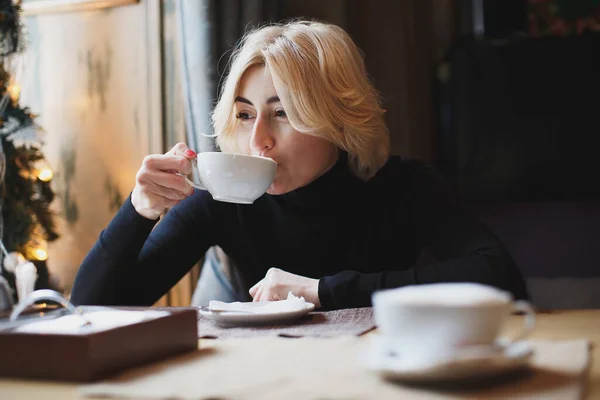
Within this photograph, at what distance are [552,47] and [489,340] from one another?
2.26m

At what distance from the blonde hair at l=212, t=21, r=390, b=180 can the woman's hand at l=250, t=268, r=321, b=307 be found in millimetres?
354

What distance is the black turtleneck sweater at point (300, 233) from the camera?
4.71 feet

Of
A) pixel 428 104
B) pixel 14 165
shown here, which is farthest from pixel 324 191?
pixel 428 104

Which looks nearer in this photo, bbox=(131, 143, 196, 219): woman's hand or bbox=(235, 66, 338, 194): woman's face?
bbox=(131, 143, 196, 219): woman's hand

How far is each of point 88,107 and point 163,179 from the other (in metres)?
1.60

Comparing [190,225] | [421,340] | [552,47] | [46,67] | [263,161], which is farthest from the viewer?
[46,67]

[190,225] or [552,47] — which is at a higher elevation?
[552,47]

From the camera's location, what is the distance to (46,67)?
2.82 m

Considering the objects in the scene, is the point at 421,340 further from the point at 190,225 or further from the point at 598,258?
the point at 598,258

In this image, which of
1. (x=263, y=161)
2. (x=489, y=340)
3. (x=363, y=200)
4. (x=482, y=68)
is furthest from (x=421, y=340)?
(x=482, y=68)

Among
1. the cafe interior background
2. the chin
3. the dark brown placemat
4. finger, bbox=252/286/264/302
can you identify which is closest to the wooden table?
the dark brown placemat

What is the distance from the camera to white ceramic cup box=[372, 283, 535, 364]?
0.60 m

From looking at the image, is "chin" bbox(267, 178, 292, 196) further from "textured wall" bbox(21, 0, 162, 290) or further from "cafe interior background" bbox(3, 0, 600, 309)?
"textured wall" bbox(21, 0, 162, 290)

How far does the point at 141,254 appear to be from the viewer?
60.2 inches
